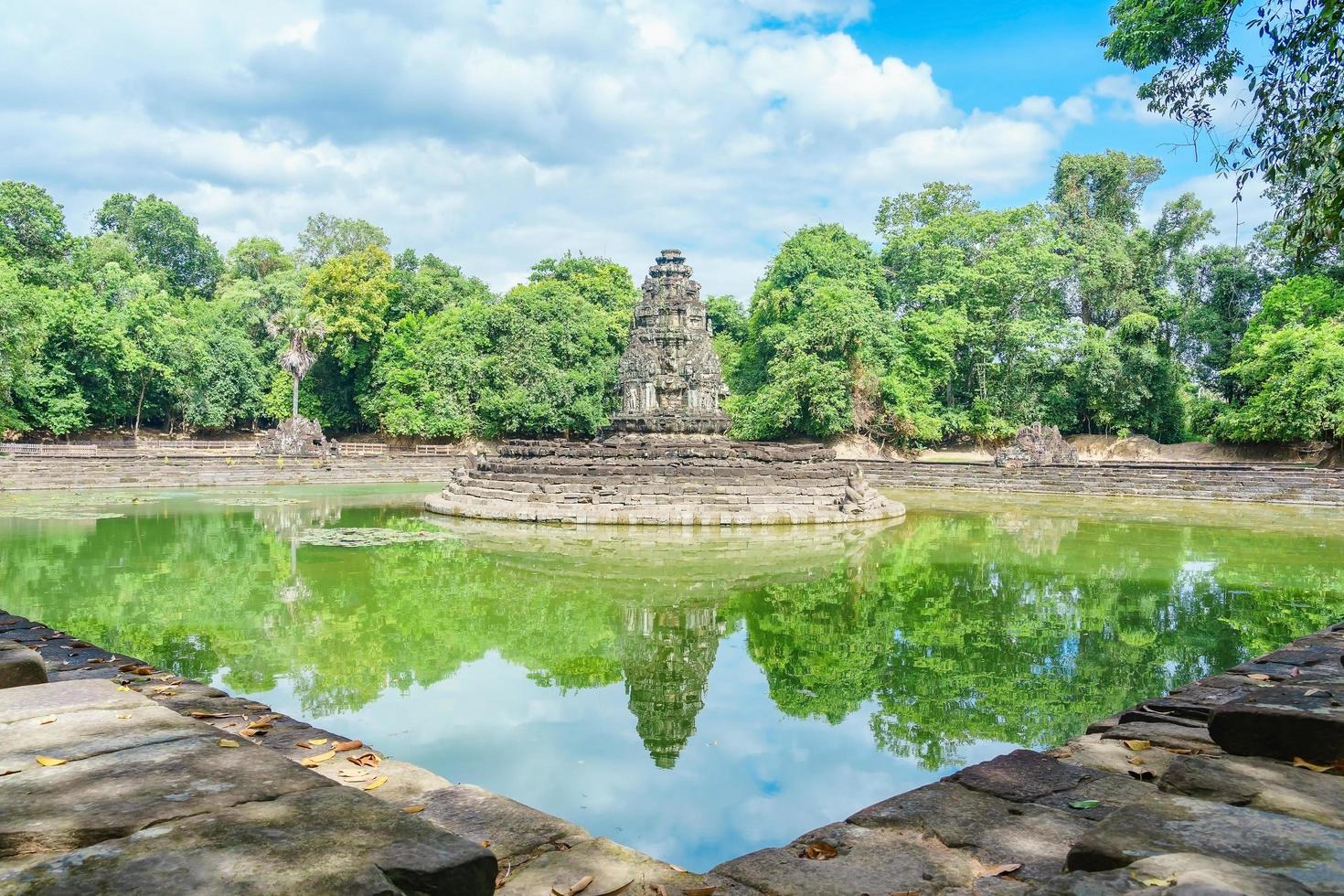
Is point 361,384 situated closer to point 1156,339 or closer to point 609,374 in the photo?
point 609,374

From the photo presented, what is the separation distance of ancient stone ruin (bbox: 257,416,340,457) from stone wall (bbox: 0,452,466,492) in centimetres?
189

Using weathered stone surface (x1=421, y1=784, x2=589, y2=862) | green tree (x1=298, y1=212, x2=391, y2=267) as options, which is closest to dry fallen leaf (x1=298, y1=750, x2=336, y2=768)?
weathered stone surface (x1=421, y1=784, x2=589, y2=862)

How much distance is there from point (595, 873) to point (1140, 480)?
23962 millimetres

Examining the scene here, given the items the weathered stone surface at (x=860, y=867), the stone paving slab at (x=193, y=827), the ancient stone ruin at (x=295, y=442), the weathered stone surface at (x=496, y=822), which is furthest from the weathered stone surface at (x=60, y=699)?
the ancient stone ruin at (x=295, y=442)

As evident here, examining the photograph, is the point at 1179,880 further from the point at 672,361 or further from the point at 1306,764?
the point at 672,361

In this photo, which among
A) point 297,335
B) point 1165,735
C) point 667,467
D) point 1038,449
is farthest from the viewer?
point 297,335

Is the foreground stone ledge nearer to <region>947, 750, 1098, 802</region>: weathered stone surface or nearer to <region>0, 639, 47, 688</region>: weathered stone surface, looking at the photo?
<region>947, 750, 1098, 802</region>: weathered stone surface

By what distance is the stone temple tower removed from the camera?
22.6 m

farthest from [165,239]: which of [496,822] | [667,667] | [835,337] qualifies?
[496,822]

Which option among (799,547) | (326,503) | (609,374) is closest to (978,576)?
(799,547)

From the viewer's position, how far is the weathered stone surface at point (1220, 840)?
1.70 m

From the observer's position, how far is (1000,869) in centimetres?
229

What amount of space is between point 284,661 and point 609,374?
30.6 metres

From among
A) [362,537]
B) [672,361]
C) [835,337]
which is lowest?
[362,537]
